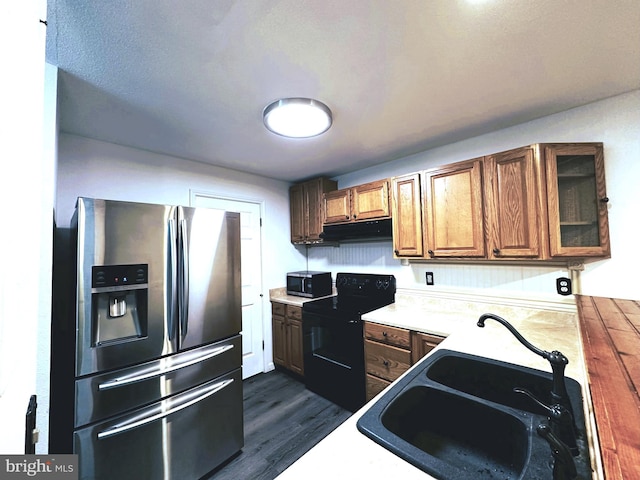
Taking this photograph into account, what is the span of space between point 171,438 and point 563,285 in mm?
2792

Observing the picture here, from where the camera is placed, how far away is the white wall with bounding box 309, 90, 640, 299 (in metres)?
1.60

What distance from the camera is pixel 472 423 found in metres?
0.92

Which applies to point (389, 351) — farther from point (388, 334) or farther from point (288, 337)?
point (288, 337)

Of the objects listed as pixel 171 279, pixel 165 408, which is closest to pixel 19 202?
pixel 171 279

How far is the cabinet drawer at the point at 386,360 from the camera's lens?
195cm

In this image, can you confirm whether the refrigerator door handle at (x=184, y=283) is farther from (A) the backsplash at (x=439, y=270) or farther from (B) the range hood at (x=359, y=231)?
(A) the backsplash at (x=439, y=270)

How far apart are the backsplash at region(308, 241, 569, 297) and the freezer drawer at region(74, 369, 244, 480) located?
5.78ft

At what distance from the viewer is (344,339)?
2.33m

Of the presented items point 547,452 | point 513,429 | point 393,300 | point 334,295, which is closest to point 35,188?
point 547,452

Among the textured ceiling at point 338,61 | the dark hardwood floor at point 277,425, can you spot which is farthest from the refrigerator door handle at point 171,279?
the dark hardwood floor at point 277,425

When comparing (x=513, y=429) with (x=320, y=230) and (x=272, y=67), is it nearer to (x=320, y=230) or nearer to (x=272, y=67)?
(x=272, y=67)

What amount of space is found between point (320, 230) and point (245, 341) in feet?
5.17

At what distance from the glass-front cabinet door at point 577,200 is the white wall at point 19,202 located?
7.63 feet

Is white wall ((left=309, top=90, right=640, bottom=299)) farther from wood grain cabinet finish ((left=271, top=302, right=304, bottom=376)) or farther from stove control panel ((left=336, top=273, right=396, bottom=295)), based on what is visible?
wood grain cabinet finish ((left=271, top=302, right=304, bottom=376))
